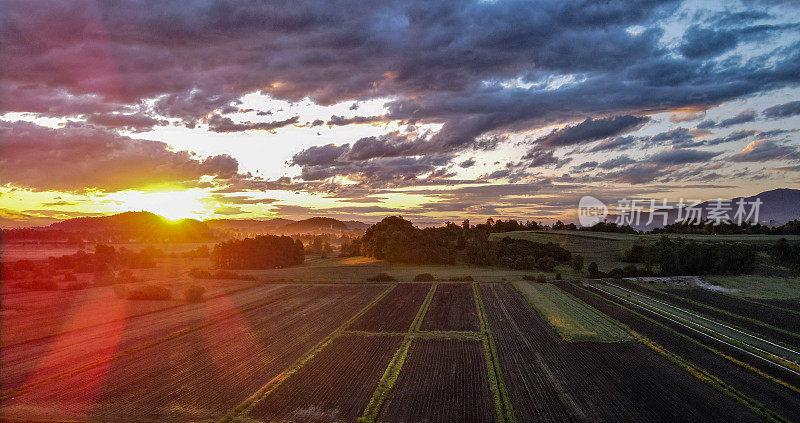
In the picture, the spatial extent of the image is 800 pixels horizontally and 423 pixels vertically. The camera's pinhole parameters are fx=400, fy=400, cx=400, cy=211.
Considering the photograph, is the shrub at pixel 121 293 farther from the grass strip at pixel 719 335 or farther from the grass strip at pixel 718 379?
the grass strip at pixel 719 335

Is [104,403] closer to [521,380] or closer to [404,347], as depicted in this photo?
[404,347]

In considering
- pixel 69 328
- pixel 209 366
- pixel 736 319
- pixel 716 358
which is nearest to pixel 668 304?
pixel 736 319

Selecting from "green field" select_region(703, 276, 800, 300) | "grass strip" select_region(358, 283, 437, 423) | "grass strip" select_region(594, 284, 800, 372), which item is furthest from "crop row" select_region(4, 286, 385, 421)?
"green field" select_region(703, 276, 800, 300)

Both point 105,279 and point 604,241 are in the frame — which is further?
point 604,241

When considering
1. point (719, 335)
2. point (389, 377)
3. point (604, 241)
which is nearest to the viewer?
point (389, 377)

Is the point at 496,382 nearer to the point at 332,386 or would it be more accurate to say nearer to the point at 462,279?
the point at 332,386

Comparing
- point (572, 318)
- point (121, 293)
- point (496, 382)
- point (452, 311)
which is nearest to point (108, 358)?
point (496, 382)
